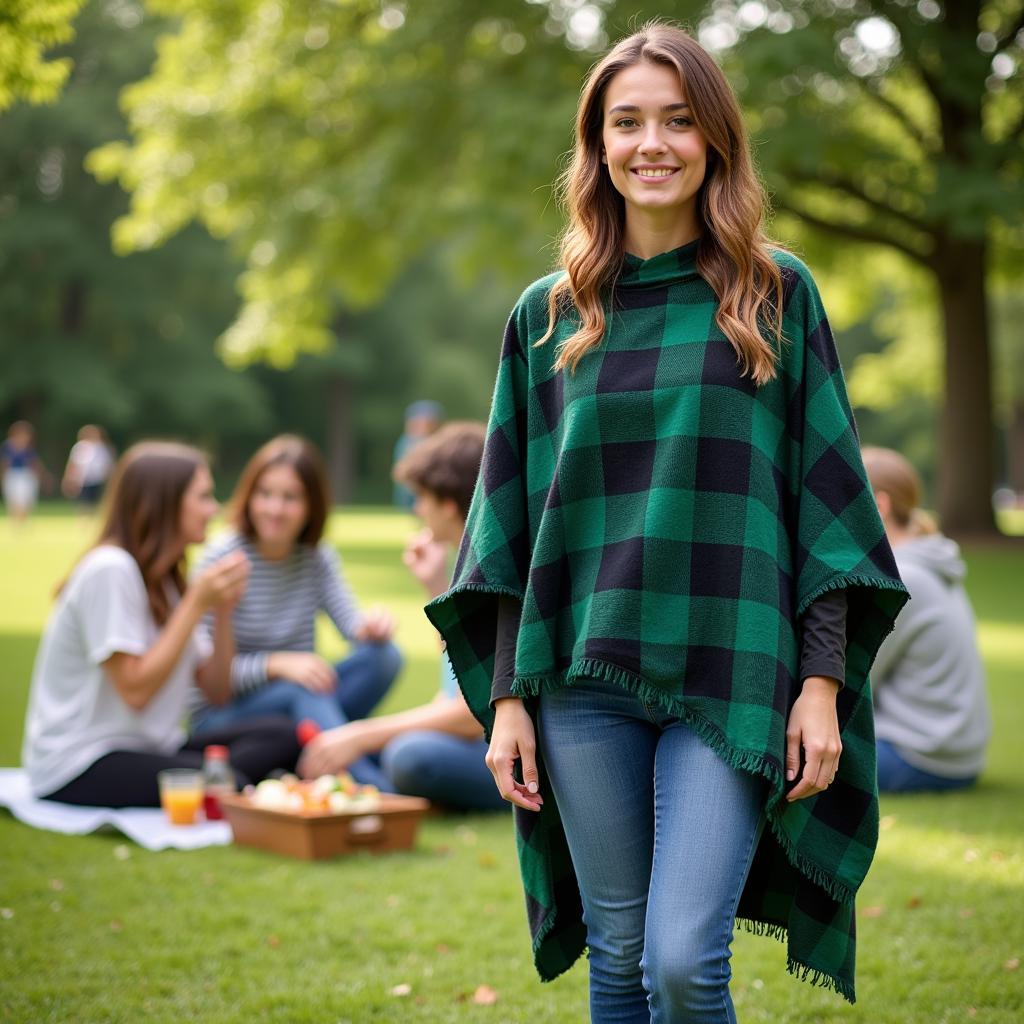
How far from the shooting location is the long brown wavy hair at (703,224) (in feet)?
8.96

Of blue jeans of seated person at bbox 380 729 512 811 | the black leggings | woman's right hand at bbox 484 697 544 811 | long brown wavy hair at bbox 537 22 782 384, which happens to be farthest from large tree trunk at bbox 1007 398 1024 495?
woman's right hand at bbox 484 697 544 811

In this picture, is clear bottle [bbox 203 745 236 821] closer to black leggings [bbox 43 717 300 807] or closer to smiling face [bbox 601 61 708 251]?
black leggings [bbox 43 717 300 807]

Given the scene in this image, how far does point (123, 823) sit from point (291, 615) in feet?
4.94

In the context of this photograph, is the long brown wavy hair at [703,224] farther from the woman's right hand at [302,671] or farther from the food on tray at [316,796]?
the woman's right hand at [302,671]

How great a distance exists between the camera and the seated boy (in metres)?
6.01

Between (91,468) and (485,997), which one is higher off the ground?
(91,468)

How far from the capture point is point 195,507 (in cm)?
626

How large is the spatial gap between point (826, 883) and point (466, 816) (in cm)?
389

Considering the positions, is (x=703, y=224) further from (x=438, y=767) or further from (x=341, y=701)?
(x=341, y=701)

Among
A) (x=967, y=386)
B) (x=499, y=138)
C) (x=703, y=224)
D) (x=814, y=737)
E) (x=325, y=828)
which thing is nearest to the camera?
(x=814, y=737)

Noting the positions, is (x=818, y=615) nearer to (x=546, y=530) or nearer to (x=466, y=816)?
(x=546, y=530)

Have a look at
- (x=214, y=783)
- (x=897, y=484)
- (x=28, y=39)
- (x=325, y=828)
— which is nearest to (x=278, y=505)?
(x=214, y=783)

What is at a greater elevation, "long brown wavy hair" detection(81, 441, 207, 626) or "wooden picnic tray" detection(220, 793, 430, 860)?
"long brown wavy hair" detection(81, 441, 207, 626)

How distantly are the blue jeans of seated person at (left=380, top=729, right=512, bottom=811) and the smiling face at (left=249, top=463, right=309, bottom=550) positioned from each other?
1254 mm
